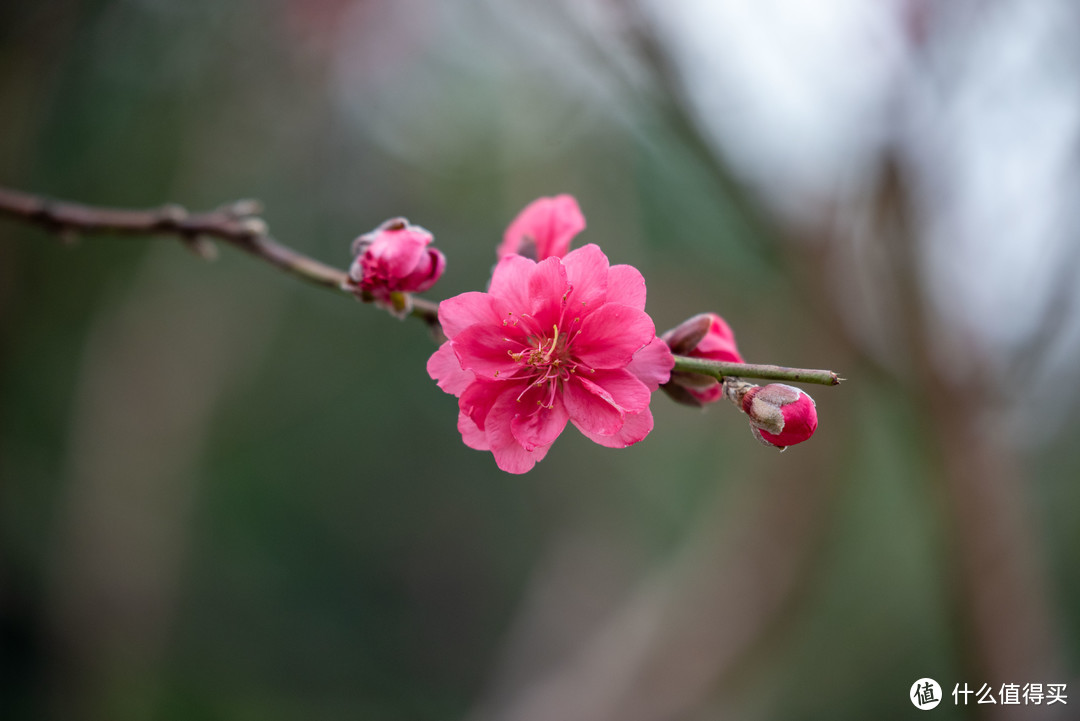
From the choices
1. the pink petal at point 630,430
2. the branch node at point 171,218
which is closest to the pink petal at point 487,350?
the pink petal at point 630,430

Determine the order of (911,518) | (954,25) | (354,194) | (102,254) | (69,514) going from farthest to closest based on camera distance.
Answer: (911,518) → (354,194) → (102,254) → (69,514) → (954,25)

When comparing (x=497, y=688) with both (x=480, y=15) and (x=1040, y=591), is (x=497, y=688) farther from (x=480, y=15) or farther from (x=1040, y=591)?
(x=480, y=15)

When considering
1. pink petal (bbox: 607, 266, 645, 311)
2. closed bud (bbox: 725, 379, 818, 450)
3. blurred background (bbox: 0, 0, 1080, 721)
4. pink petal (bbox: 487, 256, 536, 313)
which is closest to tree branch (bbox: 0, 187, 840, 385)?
pink petal (bbox: 487, 256, 536, 313)

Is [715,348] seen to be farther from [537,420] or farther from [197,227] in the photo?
[197,227]

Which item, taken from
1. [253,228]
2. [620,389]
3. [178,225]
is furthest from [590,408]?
[178,225]

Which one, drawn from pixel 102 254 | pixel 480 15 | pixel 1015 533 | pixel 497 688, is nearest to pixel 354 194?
pixel 102 254

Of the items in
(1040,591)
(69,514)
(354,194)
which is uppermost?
(354,194)

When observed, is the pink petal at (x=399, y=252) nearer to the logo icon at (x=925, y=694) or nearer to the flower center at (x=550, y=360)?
the flower center at (x=550, y=360)
